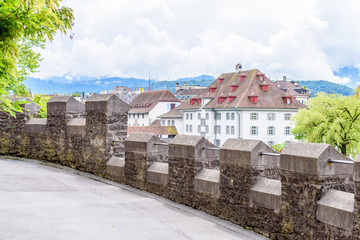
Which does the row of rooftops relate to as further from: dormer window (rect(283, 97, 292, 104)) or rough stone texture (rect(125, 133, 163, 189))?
rough stone texture (rect(125, 133, 163, 189))

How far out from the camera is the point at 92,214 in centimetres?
752

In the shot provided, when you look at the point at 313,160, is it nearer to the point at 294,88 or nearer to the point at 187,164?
the point at 187,164

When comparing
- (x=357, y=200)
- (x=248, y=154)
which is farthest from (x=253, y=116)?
(x=357, y=200)

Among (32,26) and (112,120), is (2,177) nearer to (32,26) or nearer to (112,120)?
(112,120)

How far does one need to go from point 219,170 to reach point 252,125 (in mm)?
72984

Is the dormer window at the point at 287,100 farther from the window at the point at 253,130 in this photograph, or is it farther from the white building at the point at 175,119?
the white building at the point at 175,119

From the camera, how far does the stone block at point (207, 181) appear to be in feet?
26.4

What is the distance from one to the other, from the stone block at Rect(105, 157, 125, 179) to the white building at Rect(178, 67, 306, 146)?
68.5 meters

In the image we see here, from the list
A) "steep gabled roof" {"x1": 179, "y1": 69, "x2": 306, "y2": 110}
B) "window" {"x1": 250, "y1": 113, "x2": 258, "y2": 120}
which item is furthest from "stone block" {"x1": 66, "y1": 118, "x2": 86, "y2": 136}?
"window" {"x1": 250, "y1": 113, "x2": 258, "y2": 120}

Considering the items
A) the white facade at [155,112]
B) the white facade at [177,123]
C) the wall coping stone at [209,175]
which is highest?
the white facade at [155,112]

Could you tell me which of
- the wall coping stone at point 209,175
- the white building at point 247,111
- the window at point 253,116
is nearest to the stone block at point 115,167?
the wall coping stone at point 209,175

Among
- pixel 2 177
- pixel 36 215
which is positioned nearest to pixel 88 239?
pixel 36 215

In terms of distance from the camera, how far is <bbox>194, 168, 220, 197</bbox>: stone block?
8.05m

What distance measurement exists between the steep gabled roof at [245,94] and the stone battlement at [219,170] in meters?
68.8
